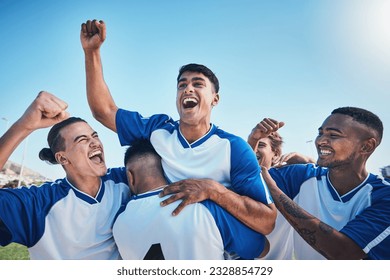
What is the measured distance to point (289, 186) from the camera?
6.16 ft

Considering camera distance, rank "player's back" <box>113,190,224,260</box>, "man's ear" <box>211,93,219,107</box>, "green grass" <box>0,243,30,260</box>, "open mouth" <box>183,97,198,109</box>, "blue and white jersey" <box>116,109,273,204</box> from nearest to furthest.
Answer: "player's back" <box>113,190,224,260</box> < "blue and white jersey" <box>116,109,273,204</box> < "open mouth" <box>183,97,198,109</box> < "man's ear" <box>211,93,219,107</box> < "green grass" <box>0,243,30,260</box>

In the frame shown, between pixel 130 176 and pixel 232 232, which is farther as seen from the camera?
pixel 130 176

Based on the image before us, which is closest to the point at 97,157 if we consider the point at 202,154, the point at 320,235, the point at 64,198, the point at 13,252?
the point at 64,198

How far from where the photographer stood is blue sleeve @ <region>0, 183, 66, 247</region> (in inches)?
59.7

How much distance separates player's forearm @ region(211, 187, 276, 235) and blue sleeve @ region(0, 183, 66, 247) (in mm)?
770

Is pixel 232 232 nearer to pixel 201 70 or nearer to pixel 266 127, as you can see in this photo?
pixel 266 127

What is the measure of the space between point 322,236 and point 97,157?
109 centimetres

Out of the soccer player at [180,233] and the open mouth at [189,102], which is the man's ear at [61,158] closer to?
the soccer player at [180,233]

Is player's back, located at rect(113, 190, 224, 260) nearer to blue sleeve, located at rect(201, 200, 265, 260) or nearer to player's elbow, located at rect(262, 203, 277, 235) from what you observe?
blue sleeve, located at rect(201, 200, 265, 260)

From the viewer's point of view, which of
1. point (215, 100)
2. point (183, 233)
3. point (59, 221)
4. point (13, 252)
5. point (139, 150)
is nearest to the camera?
point (183, 233)

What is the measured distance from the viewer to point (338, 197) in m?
1.75

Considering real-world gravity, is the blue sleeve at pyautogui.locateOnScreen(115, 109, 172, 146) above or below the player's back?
above

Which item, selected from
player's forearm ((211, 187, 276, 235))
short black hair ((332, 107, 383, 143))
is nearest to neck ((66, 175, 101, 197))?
player's forearm ((211, 187, 276, 235))

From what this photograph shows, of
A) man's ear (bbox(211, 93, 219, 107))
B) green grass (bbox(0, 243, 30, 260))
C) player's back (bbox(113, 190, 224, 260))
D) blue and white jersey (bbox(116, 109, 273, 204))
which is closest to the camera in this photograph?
player's back (bbox(113, 190, 224, 260))
